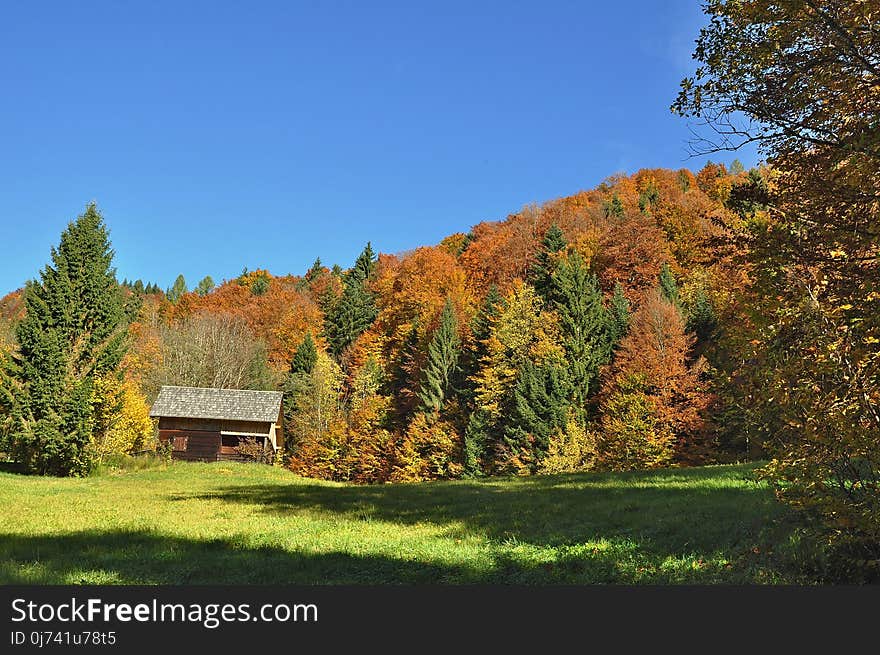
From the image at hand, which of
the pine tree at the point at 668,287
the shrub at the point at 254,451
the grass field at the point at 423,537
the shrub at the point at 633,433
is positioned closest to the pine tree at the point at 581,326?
the shrub at the point at 633,433

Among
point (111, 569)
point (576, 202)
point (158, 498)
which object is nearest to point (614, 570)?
point (111, 569)

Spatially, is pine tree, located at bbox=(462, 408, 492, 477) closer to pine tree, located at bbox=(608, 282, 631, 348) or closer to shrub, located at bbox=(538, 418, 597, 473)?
shrub, located at bbox=(538, 418, 597, 473)

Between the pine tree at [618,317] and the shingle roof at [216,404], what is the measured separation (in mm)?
26151

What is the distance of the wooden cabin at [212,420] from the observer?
43344 millimetres

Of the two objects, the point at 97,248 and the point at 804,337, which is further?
the point at 97,248

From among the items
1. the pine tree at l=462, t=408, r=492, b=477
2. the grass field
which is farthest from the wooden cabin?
the grass field

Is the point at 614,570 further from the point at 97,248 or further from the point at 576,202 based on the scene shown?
the point at 576,202

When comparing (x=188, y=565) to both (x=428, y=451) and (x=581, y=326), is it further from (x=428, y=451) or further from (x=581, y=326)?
(x=428, y=451)

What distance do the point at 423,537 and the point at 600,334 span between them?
3595 cm

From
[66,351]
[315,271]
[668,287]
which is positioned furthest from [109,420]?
[315,271]

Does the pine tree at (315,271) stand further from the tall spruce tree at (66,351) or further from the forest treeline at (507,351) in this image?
the tall spruce tree at (66,351)

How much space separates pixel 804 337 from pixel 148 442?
142ft

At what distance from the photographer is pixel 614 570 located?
801 cm

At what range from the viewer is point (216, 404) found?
44.2 m
